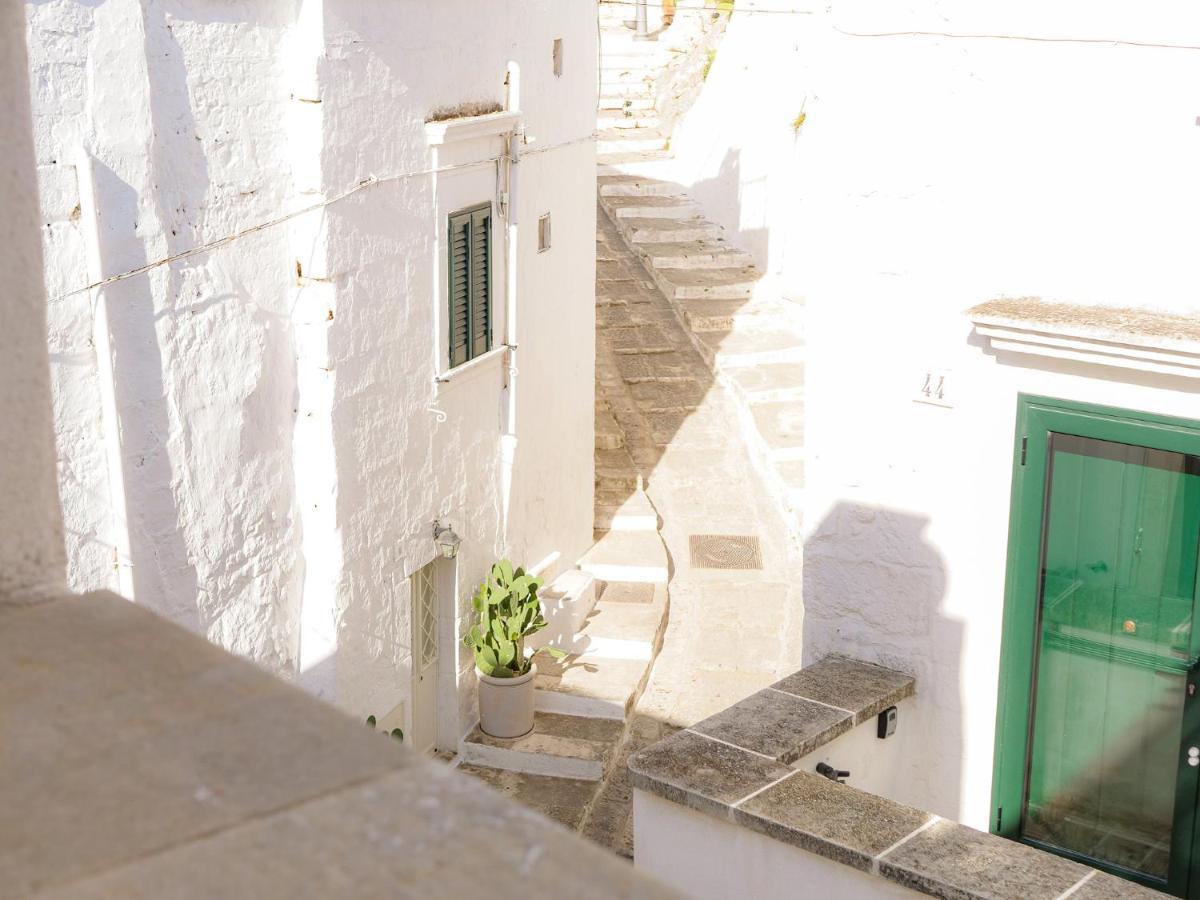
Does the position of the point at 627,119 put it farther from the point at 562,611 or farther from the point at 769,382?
the point at 562,611

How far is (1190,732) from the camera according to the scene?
4.34m

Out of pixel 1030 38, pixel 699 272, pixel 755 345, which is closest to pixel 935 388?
pixel 1030 38

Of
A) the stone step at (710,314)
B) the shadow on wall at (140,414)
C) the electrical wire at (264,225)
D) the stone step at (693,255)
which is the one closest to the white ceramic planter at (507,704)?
the shadow on wall at (140,414)

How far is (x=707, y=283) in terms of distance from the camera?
17172mm

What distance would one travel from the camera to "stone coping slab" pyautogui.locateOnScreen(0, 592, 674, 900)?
1.09m

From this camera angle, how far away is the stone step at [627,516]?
13258 mm

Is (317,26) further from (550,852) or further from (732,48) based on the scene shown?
(732,48)

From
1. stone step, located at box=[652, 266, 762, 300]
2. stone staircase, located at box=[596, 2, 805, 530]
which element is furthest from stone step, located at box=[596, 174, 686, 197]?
stone step, located at box=[652, 266, 762, 300]

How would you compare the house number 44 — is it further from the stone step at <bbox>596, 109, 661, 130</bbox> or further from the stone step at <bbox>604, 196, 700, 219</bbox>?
the stone step at <bbox>596, 109, 661, 130</bbox>

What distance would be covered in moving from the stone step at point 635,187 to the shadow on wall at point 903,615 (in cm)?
1503

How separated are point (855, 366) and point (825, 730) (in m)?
1.24

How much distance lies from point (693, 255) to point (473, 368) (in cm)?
833

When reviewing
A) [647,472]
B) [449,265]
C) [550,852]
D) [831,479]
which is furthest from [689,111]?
[550,852]

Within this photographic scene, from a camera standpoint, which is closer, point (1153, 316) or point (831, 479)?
point (1153, 316)
